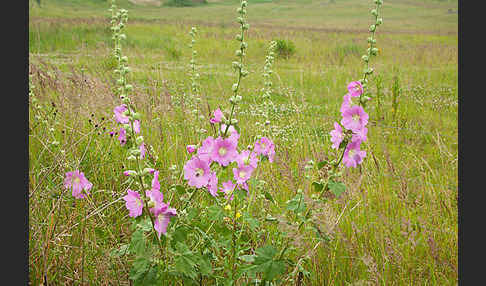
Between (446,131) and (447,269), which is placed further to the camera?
(446,131)

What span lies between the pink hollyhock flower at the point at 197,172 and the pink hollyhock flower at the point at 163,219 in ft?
0.57

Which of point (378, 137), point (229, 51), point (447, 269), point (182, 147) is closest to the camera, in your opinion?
point (447, 269)

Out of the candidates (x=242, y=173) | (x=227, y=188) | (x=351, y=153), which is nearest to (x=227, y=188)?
(x=227, y=188)

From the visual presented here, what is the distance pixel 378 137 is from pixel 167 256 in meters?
4.15

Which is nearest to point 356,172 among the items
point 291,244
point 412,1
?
point 291,244

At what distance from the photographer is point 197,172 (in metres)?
1.50

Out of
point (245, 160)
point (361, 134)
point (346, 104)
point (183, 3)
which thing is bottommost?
point (245, 160)

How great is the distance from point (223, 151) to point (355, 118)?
0.61 meters

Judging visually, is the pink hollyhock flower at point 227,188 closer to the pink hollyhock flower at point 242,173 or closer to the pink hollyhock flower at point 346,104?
the pink hollyhock flower at point 242,173

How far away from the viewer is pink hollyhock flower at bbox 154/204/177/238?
1.34 meters

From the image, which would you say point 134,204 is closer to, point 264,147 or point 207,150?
point 207,150

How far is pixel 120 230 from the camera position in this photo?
2.26 metres

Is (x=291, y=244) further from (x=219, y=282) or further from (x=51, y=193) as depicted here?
(x=51, y=193)

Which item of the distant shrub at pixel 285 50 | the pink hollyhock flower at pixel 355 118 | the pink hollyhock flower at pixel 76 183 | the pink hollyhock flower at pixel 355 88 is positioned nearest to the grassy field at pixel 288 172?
the pink hollyhock flower at pixel 76 183
